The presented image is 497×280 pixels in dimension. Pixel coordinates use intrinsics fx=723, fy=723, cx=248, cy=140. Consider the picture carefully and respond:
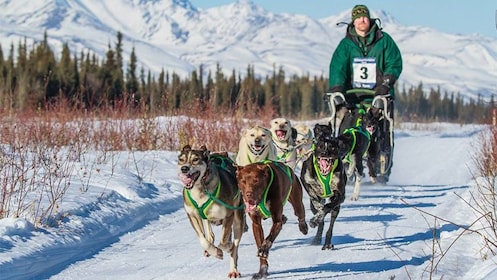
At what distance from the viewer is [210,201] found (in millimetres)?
4988

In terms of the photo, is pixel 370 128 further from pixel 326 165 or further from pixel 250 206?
pixel 250 206

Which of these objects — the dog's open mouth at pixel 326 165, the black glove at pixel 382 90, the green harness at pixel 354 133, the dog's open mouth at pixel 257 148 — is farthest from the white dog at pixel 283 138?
the dog's open mouth at pixel 326 165

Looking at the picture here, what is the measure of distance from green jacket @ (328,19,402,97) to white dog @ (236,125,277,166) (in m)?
2.59

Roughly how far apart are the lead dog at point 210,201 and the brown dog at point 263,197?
Answer: 140mm

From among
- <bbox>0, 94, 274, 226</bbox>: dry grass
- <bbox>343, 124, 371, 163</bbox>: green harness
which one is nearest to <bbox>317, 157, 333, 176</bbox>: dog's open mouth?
<bbox>343, 124, 371, 163</bbox>: green harness

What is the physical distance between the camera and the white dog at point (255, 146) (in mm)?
7480

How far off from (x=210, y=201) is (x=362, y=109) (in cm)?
525

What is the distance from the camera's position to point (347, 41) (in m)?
10.1

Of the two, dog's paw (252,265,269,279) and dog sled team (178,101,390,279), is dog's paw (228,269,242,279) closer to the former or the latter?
dog sled team (178,101,390,279)

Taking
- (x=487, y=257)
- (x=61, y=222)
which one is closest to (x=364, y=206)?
(x=487, y=257)

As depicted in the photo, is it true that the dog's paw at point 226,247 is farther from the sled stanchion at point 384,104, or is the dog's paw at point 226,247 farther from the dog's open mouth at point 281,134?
the sled stanchion at point 384,104

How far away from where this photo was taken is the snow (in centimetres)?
517

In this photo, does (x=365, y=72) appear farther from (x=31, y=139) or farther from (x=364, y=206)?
(x=31, y=139)

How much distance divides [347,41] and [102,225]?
493 cm
